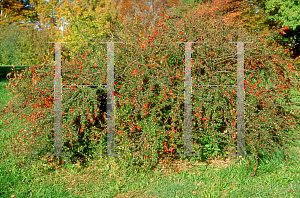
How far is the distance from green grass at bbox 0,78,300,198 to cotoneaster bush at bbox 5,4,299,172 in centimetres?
24

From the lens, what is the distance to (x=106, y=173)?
4.04 meters

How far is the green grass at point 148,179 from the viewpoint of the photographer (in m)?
3.49

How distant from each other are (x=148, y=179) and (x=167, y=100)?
1.22 metres

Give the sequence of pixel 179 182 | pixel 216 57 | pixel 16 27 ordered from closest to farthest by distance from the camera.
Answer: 1. pixel 179 182
2. pixel 216 57
3. pixel 16 27

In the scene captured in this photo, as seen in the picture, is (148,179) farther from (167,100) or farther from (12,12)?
(12,12)

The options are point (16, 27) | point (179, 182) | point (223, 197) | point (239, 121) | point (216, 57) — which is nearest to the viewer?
point (223, 197)

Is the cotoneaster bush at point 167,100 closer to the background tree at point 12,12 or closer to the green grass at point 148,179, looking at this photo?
the green grass at point 148,179

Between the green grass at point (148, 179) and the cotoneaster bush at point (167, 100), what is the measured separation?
0.24 meters

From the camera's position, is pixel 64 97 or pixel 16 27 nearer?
pixel 64 97

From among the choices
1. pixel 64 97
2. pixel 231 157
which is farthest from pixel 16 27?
pixel 231 157

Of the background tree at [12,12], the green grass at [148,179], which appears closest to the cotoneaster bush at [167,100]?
the green grass at [148,179]

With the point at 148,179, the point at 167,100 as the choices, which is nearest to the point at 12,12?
the point at 167,100

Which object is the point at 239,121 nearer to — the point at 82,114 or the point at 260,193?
the point at 260,193

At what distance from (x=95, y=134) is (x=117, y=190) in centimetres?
106
